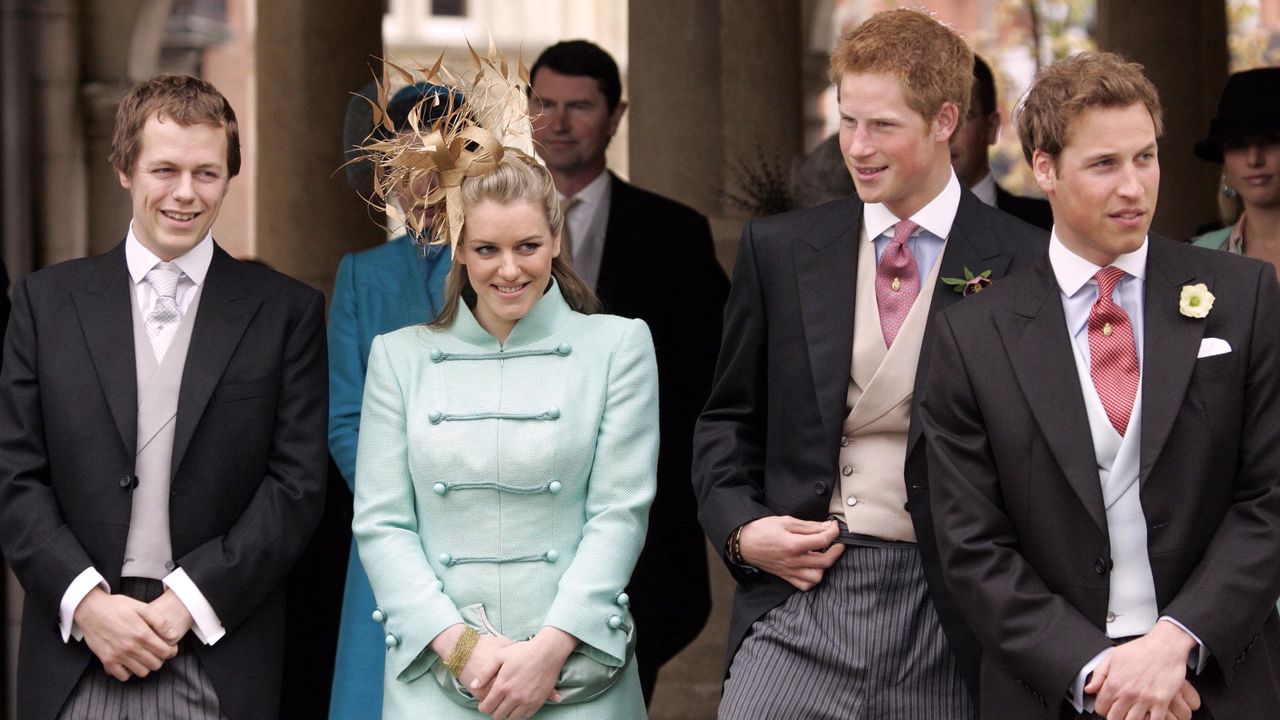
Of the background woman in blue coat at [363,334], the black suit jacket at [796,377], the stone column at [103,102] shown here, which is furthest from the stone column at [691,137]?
the stone column at [103,102]

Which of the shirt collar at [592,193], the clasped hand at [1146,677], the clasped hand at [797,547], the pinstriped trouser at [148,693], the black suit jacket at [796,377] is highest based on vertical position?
the shirt collar at [592,193]

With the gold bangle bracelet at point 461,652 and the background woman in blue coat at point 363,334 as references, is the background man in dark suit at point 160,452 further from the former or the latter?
the gold bangle bracelet at point 461,652

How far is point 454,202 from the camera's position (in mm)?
4602

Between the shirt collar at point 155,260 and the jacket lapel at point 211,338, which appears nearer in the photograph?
the jacket lapel at point 211,338

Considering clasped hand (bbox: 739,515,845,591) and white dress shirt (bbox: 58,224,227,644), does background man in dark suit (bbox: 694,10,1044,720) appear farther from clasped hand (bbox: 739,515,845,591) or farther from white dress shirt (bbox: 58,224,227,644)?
white dress shirt (bbox: 58,224,227,644)

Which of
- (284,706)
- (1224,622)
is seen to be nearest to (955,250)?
(1224,622)

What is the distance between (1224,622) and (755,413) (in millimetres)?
1212

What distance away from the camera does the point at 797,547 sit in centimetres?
441

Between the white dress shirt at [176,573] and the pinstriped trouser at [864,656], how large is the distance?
3.84 ft

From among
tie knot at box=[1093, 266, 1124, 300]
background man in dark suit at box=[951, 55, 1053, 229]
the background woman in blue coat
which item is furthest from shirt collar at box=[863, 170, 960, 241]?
background man in dark suit at box=[951, 55, 1053, 229]

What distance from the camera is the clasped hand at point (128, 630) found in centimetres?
445

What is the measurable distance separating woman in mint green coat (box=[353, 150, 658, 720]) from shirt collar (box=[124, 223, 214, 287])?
17.6 inches

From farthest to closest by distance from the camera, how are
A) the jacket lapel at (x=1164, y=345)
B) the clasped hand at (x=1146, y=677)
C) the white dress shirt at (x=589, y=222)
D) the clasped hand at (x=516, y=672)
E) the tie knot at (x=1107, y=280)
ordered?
the white dress shirt at (x=589, y=222)
the clasped hand at (x=516, y=672)
the tie knot at (x=1107, y=280)
the jacket lapel at (x=1164, y=345)
the clasped hand at (x=1146, y=677)

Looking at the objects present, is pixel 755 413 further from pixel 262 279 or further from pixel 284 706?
pixel 284 706
